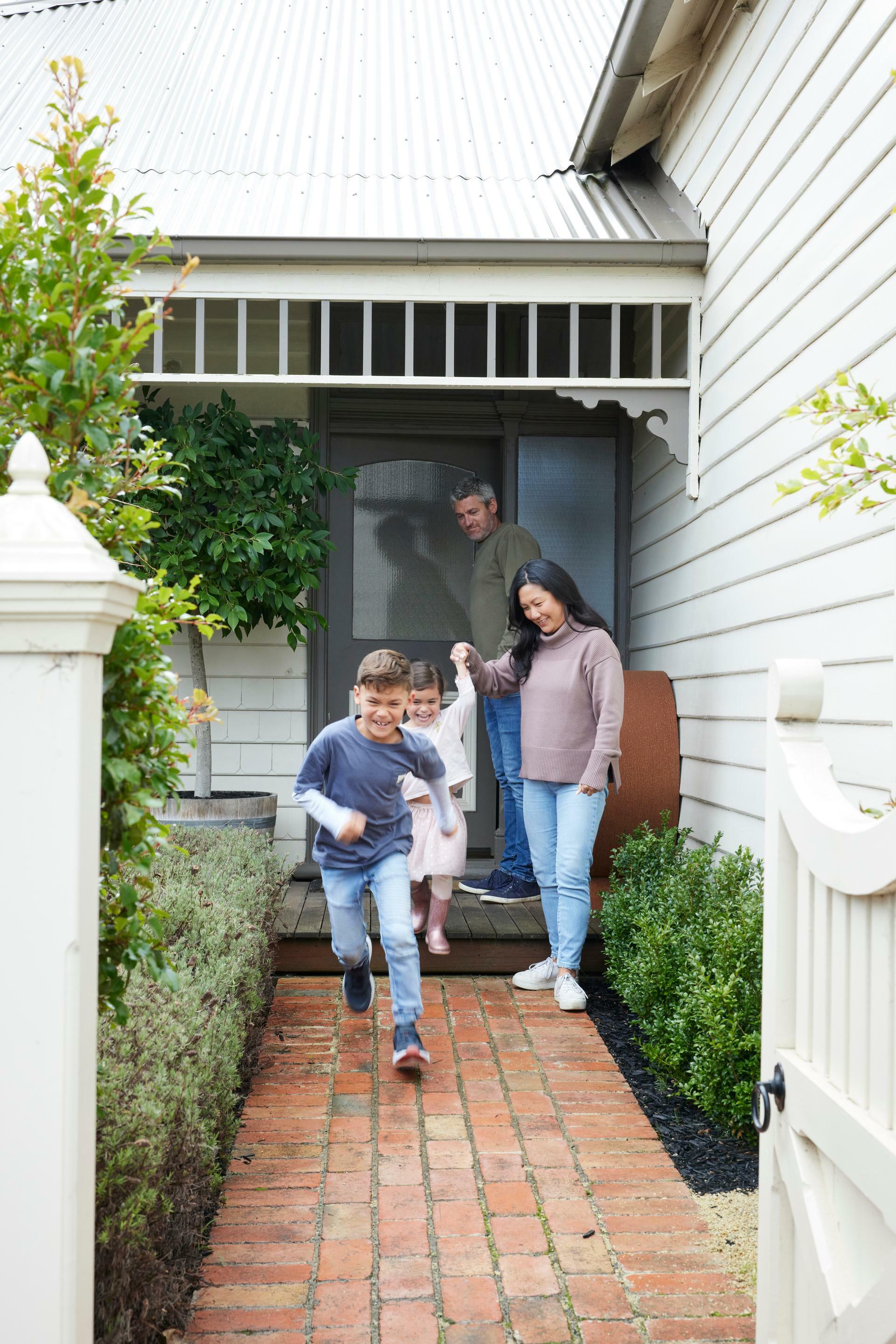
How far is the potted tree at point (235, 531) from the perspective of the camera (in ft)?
17.6

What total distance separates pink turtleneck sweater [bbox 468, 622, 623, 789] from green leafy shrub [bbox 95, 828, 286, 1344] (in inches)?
49.2

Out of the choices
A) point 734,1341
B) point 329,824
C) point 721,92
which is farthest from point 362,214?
point 734,1341

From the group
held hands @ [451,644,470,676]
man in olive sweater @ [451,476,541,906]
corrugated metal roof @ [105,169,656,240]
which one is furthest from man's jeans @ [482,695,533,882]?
corrugated metal roof @ [105,169,656,240]

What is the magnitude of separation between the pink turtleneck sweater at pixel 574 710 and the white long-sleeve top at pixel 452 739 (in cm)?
33

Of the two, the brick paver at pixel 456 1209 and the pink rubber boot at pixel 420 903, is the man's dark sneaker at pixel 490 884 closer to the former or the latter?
the pink rubber boot at pixel 420 903

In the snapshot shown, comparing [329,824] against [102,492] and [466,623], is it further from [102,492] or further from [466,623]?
[466,623]

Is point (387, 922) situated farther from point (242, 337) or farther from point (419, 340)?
point (419, 340)

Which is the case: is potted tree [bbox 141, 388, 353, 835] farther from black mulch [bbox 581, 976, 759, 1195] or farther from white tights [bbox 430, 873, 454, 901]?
black mulch [bbox 581, 976, 759, 1195]

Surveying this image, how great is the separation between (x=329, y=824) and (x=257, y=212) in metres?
3.16

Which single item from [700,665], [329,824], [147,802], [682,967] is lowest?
[682,967]

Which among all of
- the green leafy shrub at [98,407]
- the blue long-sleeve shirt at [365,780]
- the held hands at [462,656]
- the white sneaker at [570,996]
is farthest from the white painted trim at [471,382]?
the green leafy shrub at [98,407]

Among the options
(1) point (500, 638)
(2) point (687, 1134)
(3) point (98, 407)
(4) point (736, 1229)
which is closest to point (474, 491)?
(1) point (500, 638)

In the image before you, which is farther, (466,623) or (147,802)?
(466,623)

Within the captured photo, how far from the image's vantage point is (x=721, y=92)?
4375mm
